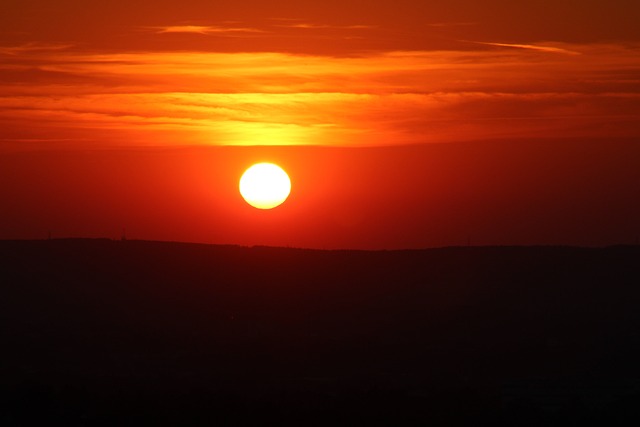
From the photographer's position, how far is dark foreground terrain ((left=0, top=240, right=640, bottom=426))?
25.2 m

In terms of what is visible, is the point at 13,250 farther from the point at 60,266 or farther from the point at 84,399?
the point at 84,399

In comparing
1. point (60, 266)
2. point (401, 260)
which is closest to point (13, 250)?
point (60, 266)

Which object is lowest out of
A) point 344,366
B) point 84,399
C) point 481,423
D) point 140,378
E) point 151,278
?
point 481,423

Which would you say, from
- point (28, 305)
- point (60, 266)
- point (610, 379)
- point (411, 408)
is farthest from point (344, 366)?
point (60, 266)

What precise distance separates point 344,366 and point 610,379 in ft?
23.3

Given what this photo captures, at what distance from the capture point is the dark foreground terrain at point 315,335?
25.2 m

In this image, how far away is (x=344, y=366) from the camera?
35.7m

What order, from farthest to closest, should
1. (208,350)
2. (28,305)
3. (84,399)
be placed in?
(28,305)
(208,350)
(84,399)

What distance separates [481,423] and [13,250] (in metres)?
36.7

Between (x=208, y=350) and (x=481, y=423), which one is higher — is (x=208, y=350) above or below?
above

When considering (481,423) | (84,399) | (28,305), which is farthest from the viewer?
(28,305)

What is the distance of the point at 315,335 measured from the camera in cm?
4209

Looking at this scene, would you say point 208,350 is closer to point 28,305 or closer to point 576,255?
point 28,305

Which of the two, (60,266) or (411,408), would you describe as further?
(60,266)
